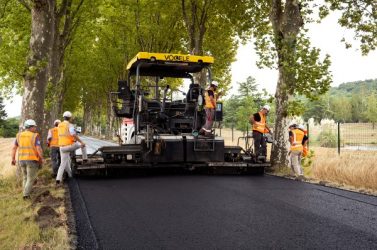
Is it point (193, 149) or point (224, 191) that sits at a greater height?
point (193, 149)

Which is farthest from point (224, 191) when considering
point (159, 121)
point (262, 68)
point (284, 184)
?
point (262, 68)

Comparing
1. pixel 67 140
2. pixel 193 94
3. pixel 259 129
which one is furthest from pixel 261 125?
pixel 67 140

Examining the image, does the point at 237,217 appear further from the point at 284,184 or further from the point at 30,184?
the point at 30,184

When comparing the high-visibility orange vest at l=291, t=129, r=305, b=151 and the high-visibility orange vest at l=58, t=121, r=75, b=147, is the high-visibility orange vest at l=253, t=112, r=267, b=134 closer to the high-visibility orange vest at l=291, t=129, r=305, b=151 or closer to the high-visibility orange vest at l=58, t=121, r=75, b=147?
the high-visibility orange vest at l=291, t=129, r=305, b=151

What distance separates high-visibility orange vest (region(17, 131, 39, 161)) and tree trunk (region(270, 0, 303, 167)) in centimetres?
687

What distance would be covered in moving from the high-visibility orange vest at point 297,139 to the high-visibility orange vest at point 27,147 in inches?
264

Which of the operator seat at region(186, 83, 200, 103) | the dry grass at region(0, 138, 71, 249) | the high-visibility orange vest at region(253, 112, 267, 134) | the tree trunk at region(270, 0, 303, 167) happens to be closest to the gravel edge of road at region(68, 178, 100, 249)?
the dry grass at region(0, 138, 71, 249)

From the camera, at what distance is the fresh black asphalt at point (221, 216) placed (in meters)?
5.41

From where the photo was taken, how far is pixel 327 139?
2923 centimetres

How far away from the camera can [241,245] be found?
5.23 metres

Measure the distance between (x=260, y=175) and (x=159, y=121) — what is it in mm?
3126

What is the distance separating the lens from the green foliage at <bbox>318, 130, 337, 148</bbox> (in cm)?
2871

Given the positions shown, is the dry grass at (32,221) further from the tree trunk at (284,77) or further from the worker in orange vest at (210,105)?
the tree trunk at (284,77)

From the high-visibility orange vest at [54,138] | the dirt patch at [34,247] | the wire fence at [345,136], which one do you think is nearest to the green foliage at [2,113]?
the wire fence at [345,136]
